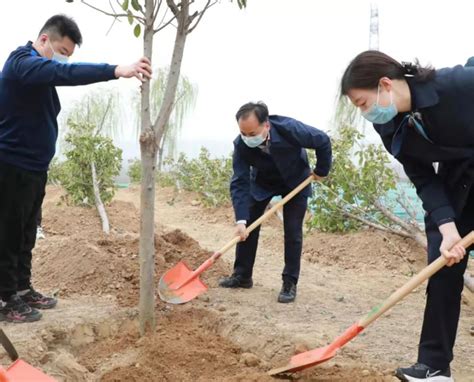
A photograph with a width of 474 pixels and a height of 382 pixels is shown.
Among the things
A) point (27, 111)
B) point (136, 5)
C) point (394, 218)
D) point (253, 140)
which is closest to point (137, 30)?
point (136, 5)

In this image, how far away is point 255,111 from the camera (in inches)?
148

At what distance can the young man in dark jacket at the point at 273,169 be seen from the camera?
151 inches

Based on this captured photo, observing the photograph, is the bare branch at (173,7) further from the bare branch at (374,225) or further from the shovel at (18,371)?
the bare branch at (374,225)

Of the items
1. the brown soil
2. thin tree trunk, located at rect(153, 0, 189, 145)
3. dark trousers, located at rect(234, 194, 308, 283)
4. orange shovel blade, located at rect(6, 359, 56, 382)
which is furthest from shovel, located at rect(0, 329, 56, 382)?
dark trousers, located at rect(234, 194, 308, 283)

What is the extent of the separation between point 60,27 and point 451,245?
7.73 feet

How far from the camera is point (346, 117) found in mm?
10070

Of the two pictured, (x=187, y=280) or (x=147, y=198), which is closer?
(x=147, y=198)

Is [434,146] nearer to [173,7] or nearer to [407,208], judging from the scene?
[173,7]

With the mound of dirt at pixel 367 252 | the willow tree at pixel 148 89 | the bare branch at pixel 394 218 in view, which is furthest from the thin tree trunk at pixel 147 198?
the bare branch at pixel 394 218

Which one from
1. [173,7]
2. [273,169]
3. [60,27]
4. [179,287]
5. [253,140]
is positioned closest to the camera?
[173,7]

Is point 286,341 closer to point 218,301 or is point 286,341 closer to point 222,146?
point 218,301

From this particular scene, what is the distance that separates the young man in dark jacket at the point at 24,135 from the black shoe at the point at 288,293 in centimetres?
165

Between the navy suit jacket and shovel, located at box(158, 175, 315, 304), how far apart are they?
11 centimetres

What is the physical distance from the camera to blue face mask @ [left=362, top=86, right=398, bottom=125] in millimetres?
2320
